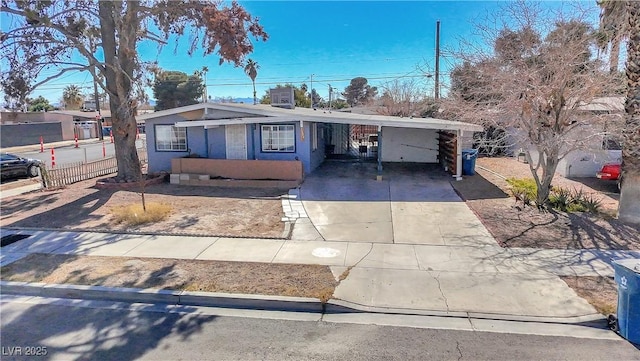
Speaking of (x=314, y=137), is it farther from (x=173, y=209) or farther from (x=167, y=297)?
(x=167, y=297)

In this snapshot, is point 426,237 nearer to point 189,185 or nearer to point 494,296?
point 494,296

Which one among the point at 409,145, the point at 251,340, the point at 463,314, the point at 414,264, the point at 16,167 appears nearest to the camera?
the point at 251,340

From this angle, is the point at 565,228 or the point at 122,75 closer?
the point at 565,228

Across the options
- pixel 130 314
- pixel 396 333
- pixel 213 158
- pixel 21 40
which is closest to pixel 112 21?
pixel 21 40

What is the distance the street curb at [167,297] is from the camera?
19.1ft

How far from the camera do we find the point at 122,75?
14445 millimetres

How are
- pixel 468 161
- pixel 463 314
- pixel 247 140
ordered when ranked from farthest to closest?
1. pixel 247 140
2. pixel 468 161
3. pixel 463 314

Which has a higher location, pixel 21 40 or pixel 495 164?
pixel 21 40

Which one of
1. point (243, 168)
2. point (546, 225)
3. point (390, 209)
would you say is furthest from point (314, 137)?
point (546, 225)

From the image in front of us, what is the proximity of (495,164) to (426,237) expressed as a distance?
43.8 feet

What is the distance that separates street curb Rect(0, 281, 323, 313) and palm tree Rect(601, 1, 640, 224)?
8.71 metres

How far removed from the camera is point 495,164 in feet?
66.2

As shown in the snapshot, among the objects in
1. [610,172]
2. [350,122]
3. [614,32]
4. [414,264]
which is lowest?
[414,264]

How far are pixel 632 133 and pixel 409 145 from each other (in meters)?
11.2
